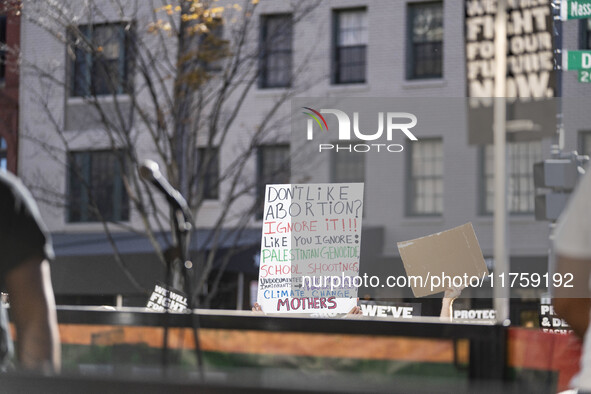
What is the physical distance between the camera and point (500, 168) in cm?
496

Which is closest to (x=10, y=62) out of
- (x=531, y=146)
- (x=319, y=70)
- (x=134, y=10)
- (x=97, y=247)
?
(x=134, y=10)

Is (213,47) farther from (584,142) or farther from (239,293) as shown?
(584,142)

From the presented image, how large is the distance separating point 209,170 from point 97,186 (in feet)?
2.63

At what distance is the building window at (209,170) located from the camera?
6305 millimetres

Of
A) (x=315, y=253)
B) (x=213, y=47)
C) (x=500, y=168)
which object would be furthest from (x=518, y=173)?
(x=213, y=47)

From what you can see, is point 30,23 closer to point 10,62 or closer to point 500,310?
point 10,62

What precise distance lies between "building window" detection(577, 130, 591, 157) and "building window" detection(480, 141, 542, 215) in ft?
0.84

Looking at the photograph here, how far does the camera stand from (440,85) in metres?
5.36

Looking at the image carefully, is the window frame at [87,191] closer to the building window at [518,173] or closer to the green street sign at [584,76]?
the building window at [518,173]

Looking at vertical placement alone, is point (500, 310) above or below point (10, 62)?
below

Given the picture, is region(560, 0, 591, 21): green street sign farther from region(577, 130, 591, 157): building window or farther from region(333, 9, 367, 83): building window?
region(333, 9, 367, 83): building window

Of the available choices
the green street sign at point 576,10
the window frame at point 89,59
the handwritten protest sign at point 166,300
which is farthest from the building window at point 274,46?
the green street sign at point 576,10

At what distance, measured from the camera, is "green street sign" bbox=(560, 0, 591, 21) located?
16.0ft

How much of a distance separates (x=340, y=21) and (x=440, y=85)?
0.97m
